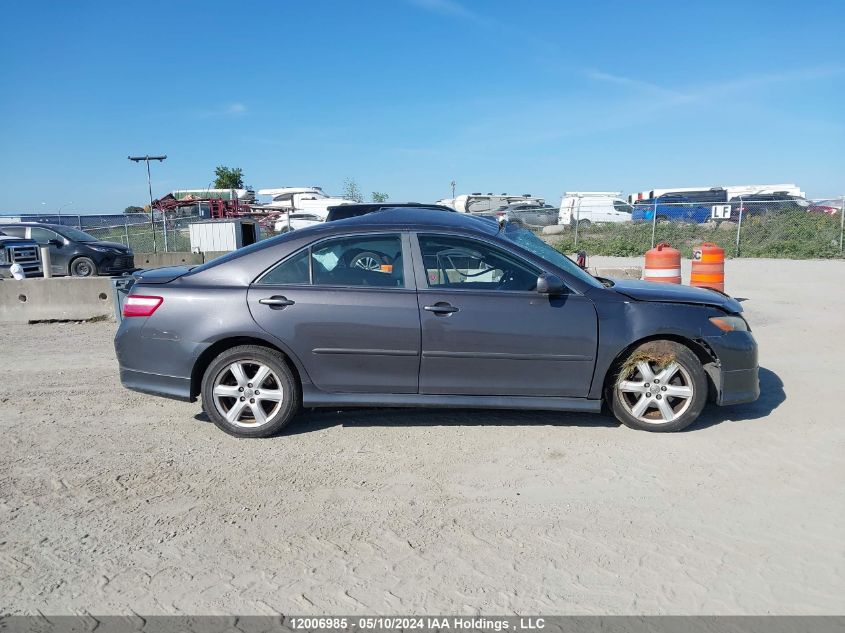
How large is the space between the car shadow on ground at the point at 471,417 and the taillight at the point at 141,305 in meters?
1.01

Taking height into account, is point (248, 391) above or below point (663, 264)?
below

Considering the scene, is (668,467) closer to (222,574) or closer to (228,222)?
(222,574)

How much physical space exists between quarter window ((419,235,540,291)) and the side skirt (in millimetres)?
817

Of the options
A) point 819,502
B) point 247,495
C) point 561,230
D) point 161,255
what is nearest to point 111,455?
point 247,495

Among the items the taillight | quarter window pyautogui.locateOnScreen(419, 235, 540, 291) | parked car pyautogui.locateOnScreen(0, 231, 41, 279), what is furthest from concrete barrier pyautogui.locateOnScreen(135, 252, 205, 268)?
quarter window pyautogui.locateOnScreen(419, 235, 540, 291)

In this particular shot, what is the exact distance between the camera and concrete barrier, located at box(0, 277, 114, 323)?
10.1m

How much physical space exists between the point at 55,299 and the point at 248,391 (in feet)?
23.5

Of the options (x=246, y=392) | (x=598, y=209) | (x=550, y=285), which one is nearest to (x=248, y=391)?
(x=246, y=392)

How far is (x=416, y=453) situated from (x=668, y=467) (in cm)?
168

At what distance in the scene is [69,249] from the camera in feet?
55.5

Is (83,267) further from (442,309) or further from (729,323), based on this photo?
(729,323)

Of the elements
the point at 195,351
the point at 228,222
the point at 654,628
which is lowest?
the point at 654,628

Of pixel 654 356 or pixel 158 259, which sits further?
pixel 158 259

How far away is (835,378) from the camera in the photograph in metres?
6.33
